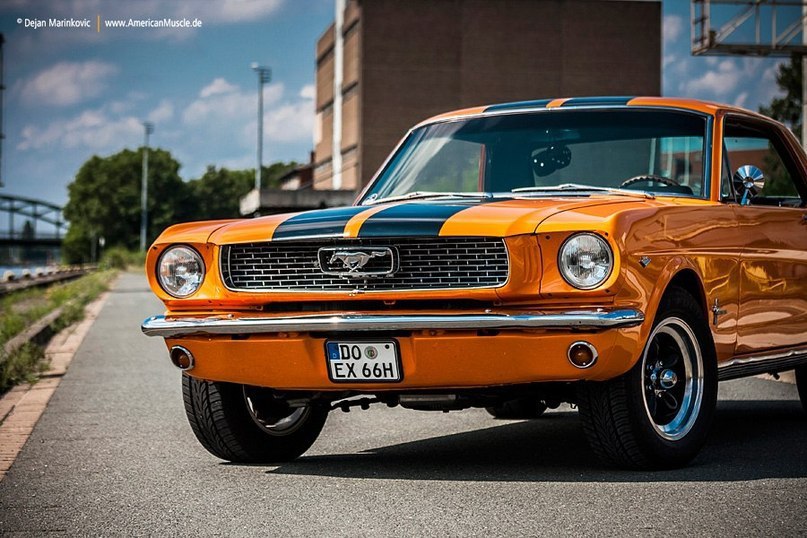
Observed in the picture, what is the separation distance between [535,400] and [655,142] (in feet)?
5.33

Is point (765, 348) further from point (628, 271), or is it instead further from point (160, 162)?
point (160, 162)

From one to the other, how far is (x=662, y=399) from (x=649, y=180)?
1.25m

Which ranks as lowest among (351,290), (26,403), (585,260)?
(26,403)

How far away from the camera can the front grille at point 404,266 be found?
201 inches

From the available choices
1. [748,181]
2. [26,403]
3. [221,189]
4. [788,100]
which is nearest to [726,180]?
[748,181]

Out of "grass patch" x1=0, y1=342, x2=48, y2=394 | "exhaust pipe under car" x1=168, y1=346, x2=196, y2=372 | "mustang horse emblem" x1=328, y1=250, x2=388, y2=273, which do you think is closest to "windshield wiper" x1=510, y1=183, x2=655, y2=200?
"mustang horse emblem" x1=328, y1=250, x2=388, y2=273

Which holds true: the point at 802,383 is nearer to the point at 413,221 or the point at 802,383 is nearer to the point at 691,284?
the point at 691,284

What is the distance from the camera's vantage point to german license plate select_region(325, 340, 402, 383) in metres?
5.14

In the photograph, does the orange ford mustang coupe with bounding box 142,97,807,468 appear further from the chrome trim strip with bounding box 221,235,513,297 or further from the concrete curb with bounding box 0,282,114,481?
the concrete curb with bounding box 0,282,114,481

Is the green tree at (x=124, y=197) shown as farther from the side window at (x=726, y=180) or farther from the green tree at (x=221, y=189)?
the side window at (x=726, y=180)

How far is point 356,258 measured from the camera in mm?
5227

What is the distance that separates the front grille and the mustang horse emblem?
0.9 inches

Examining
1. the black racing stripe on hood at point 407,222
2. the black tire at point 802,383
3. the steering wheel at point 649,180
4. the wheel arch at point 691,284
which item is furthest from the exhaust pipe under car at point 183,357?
the black tire at point 802,383

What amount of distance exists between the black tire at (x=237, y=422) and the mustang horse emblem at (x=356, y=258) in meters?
0.95
